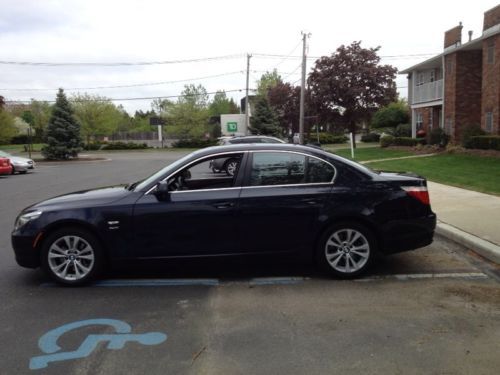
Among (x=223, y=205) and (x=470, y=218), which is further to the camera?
(x=470, y=218)


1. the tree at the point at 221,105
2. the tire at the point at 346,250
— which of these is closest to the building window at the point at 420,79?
the tire at the point at 346,250

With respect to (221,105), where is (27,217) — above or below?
below

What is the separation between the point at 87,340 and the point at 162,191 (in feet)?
6.06

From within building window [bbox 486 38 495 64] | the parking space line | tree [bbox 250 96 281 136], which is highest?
building window [bbox 486 38 495 64]

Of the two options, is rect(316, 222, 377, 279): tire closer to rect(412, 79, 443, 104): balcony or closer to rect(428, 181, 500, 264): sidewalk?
rect(428, 181, 500, 264): sidewalk

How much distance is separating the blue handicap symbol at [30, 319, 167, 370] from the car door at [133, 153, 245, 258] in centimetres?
115

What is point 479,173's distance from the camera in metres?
15.0

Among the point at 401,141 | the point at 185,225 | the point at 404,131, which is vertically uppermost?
the point at 404,131

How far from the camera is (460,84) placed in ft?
90.2

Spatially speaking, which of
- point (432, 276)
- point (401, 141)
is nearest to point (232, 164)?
point (432, 276)

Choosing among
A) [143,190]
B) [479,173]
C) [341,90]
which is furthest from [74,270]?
[341,90]

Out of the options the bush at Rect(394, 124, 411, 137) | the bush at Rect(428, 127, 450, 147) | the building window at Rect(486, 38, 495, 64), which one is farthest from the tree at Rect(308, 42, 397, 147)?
the building window at Rect(486, 38, 495, 64)

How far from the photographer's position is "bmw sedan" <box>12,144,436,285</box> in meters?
5.50

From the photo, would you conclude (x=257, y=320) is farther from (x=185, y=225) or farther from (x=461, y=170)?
(x=461, y=170)
